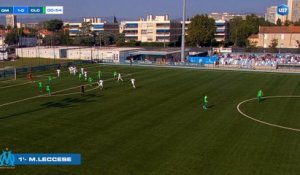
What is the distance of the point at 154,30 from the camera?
174 m

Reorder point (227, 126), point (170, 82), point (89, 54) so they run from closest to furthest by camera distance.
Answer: point (227, 126)
point (170, 82)
point (89, 54)

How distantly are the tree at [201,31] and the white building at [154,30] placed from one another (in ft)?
86.0

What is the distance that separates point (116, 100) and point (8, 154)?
1984 centimetres

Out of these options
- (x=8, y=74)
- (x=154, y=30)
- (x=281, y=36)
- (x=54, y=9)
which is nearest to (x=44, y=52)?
(x=8, y=74)

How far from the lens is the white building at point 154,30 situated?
17254 centimetres

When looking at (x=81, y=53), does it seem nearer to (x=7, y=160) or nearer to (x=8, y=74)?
(x=8, y=74)

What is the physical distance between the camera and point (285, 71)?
73250 millimetres

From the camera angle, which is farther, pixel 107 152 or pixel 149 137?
pixel 149 137

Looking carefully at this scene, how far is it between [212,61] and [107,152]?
7008 cm

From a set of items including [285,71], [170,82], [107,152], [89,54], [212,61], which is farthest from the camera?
[89,54]

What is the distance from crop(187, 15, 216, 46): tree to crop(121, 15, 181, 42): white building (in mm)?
26202

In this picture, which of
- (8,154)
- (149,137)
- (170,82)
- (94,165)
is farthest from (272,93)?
(8,154)

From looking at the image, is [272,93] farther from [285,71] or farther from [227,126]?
[285,71]

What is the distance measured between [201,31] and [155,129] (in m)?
119
